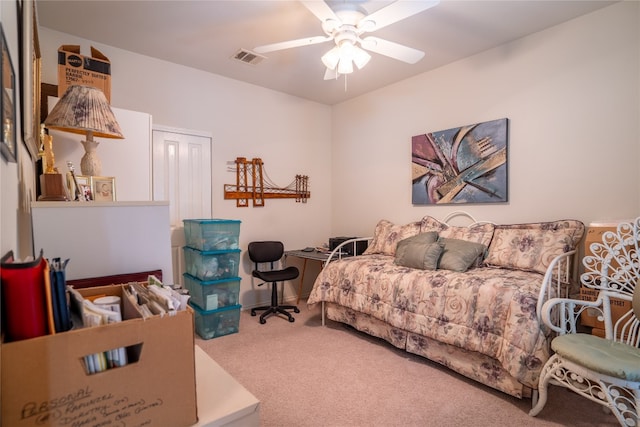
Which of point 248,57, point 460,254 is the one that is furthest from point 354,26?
point 460,254

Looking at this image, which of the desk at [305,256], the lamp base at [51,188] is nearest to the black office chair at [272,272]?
the desk at [305,256]

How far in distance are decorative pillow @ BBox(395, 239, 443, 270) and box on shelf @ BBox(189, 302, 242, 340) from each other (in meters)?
1.59

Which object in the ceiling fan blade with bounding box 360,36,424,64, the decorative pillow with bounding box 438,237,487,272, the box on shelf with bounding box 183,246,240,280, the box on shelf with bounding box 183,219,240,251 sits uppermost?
the ceiling fan blade with bounding box 360,36,424,64

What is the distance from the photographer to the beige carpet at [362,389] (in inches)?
72.1

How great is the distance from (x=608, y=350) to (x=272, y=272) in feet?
8.82

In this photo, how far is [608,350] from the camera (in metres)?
1.62

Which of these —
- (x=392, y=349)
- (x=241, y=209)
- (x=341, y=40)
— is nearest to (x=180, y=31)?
(x=341, y=40)

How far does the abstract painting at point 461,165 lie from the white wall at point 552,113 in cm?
8

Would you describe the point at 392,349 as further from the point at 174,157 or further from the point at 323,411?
the point at 174,157

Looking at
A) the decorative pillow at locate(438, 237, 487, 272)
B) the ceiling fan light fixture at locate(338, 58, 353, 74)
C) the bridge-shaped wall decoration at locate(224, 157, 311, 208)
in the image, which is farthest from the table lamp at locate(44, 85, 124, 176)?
the decorative pillow at locate(438, 237, 487, 272)

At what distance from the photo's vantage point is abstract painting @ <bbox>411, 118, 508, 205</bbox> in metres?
2.96

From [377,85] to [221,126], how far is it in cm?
183

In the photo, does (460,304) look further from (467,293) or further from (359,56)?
(359,56)

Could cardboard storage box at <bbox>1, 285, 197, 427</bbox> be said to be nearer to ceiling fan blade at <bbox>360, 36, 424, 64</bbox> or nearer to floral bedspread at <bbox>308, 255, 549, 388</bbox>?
floral bedspread at <bbox>308, 255, 549, 388</bbox>
